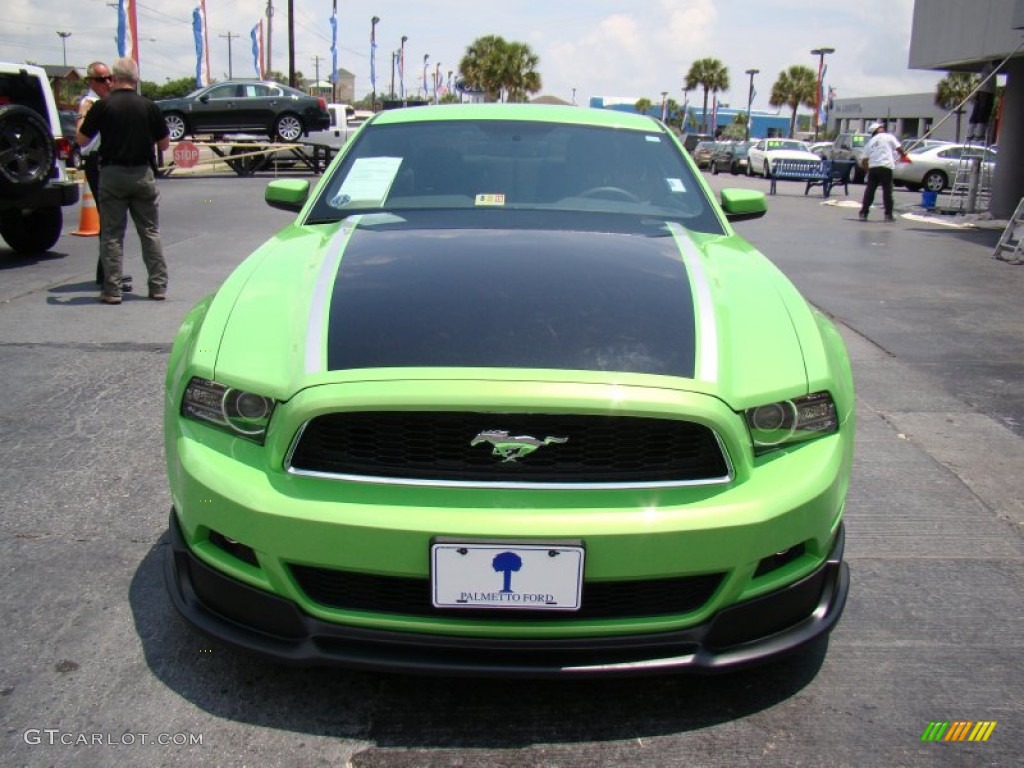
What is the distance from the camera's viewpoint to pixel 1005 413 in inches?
199

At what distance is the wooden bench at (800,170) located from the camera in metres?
23.3

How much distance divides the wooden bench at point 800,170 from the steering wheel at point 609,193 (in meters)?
21.0

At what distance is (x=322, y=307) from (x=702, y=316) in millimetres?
1008

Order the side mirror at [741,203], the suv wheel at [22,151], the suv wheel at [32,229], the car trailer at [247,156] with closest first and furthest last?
the side mirror at [741,203] < the suv wheel at [22,151] < the suv wheel at [32,229] < the car trailer at [247,156]

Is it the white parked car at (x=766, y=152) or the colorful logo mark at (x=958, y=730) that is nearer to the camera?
the colorful logo mark at (x=958, y=730)

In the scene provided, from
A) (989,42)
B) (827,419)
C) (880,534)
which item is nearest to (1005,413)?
(880,534)

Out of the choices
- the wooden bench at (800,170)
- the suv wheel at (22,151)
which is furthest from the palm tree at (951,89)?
the suv wheel at (22,151)

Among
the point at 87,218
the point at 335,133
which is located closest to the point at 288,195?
the point at 87,218

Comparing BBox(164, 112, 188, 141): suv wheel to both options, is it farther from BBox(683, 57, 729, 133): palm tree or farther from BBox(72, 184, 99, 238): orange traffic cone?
BBox(683, 57, 729, 133): palm tree

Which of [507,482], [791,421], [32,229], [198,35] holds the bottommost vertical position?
[32,229]

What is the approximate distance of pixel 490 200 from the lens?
361cm

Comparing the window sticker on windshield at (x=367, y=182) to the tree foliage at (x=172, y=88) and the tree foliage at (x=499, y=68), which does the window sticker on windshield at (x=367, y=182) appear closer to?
the tree foliage at (x=499, y=68)

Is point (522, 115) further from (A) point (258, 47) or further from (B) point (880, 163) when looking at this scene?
(A) point (258, 47)

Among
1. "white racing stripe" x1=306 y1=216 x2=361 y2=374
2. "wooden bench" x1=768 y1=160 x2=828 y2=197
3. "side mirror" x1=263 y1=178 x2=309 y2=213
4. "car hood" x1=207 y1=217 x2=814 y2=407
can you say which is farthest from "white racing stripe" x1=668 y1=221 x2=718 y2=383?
"wooden bench" x1=768 y1=160 x2=828 y2=197
